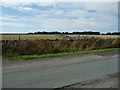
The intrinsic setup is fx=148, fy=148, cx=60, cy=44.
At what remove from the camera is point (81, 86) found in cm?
524

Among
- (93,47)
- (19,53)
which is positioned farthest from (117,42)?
(19,53)

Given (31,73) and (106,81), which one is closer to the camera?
(106,81)

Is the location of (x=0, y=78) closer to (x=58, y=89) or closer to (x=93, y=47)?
(x=58, y=89)

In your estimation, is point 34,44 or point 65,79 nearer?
point 65,79

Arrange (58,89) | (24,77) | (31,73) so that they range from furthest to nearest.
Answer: (31,73) < (24,77) < (58,89)

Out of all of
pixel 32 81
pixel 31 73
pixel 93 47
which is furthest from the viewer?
pixel 93 47

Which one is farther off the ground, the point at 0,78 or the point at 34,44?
the point at 34,44

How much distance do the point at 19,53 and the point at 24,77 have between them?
617 centimetres

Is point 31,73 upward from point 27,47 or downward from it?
downward

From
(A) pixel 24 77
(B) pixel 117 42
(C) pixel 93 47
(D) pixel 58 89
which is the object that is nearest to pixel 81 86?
(D) pixel 58 89

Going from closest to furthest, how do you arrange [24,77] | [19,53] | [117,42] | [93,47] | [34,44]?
[24,77], [19,53], [34,44], [93,47], [117,42]

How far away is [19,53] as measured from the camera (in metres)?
11.9

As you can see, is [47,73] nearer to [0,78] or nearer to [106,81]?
[0,78]

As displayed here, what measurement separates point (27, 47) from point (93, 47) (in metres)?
7.93
